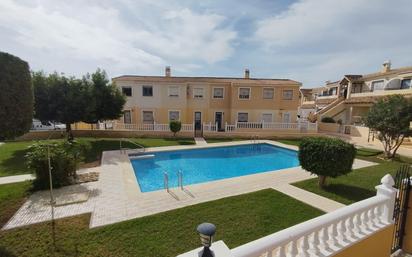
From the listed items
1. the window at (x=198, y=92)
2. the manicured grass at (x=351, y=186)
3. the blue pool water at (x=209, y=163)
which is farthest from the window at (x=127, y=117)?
the manicured grass at (x=351, y=186)

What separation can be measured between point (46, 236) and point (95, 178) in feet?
14.7

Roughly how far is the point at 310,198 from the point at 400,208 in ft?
9.31

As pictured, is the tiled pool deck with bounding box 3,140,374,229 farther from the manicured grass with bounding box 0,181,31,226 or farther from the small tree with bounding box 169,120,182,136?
the small tree with bounding box 169,120,182,136

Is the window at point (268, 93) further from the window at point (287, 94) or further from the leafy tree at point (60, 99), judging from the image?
the leafy tree at point (60, 99)

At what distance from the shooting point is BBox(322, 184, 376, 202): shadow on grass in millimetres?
7466

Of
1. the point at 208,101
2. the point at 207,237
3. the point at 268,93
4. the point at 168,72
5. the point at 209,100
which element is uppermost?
the point at 168,72

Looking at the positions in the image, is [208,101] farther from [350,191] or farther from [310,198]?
[310,198]

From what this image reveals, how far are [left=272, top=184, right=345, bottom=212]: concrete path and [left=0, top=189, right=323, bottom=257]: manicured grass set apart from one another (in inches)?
16.0

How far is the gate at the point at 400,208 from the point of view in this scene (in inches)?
182

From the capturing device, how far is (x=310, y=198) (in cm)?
735

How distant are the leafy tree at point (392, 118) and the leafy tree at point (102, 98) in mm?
19270

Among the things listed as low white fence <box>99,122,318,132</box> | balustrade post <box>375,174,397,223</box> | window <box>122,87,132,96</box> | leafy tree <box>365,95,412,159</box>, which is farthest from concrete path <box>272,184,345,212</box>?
window <box>122,87,132,96</box>

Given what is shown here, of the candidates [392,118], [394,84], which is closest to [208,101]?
[392,118]

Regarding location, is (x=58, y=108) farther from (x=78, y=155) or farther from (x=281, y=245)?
(x=281, y=245)
